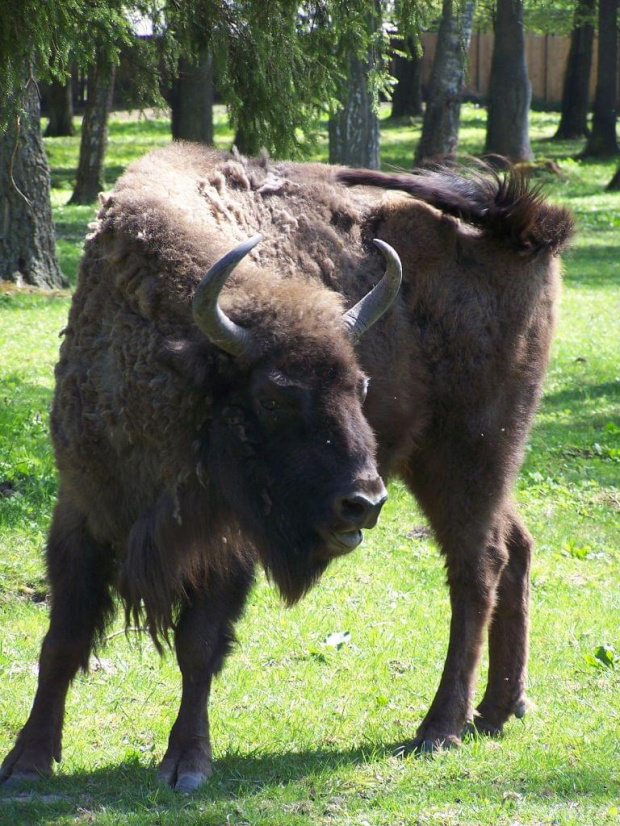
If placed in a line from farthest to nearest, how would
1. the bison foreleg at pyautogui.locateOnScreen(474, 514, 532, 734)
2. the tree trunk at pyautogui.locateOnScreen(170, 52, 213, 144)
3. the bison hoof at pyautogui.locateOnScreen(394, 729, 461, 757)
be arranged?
the tree trunk at pyautogui.locateOnScreen(170, 52, 213, 144) → the bison foreleg at pyautogui.locateOnScreen(474, 514, 532, 734) → the bison hoof at pyautogui.locateOnScreen(394, 729, 461, 757)

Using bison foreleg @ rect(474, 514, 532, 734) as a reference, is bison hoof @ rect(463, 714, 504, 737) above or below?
below

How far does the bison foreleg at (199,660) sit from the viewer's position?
432 centimetres

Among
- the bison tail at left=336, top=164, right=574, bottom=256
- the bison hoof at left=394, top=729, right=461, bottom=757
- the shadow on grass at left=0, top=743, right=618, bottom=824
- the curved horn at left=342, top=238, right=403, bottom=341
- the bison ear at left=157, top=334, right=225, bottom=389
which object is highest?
the bison tail at left=336, top=164, right=574, bottom=256

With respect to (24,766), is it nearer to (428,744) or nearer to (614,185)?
(428,744)

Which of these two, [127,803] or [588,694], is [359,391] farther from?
[588,694]

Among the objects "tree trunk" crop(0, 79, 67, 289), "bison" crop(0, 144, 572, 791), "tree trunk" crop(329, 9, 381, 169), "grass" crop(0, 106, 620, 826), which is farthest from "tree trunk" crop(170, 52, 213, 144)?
"bison" crop(0, 144, 572, 791)

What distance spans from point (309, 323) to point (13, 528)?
10.6ft

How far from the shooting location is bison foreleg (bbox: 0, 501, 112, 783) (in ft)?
14.5

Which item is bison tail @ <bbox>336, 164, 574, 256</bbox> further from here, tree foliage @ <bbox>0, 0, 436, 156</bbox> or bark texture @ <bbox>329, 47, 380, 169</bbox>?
bark texture @ <bbox>329, 47, 380, 169</bbox>

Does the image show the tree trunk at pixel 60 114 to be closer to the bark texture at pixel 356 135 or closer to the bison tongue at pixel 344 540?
the bark texture at pixel 356 135

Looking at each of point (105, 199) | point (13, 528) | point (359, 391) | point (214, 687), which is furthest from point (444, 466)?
point (13, 528)

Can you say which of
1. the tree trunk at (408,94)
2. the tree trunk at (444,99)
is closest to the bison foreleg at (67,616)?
the tree trunk at (444,99)

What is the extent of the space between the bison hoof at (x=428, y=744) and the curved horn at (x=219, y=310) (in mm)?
1958

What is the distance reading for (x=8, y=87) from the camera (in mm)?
5496
